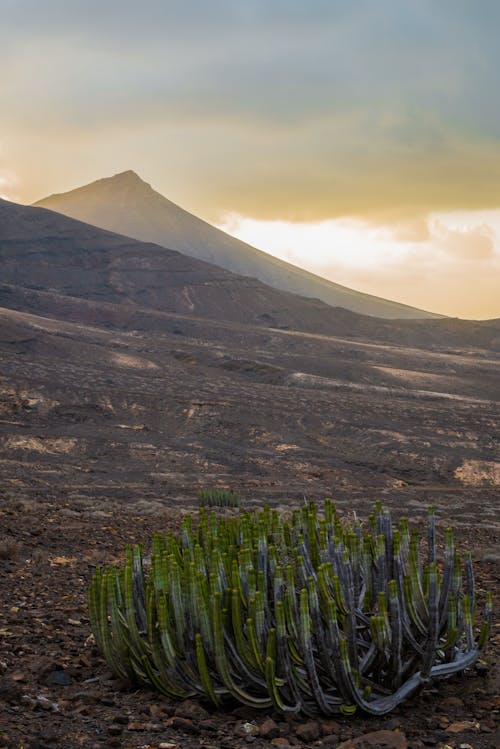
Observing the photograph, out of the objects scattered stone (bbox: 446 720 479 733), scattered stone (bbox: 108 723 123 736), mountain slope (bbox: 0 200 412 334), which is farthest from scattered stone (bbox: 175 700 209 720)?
mountain slope (bbox: 0 200 412 334)

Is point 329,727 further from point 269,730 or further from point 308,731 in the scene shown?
point 269,730

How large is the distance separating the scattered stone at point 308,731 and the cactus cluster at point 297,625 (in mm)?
125

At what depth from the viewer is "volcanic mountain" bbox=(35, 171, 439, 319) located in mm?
150875

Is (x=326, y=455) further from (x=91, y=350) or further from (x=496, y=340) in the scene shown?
(x=496, y=340)

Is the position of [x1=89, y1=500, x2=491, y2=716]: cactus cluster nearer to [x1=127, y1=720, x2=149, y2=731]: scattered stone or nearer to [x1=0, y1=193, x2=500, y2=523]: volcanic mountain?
[x1=127, y1=720, x2=149, y2=731]: scattered stone

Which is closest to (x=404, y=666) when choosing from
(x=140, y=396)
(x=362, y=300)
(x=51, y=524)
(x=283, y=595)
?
(x=283, y=595)

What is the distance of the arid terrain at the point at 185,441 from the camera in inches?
164

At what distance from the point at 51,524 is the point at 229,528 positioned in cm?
677

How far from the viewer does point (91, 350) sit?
1816 inches

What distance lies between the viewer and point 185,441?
1194 inches

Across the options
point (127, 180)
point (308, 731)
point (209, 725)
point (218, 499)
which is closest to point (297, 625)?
point (308, 731)

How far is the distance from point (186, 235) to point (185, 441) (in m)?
132

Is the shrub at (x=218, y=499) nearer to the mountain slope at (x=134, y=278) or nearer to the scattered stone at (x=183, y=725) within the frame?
the scattered stone at (x=183, y=725)

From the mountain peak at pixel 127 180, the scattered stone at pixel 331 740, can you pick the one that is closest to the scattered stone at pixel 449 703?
the scattered stone at pixel 331 740
